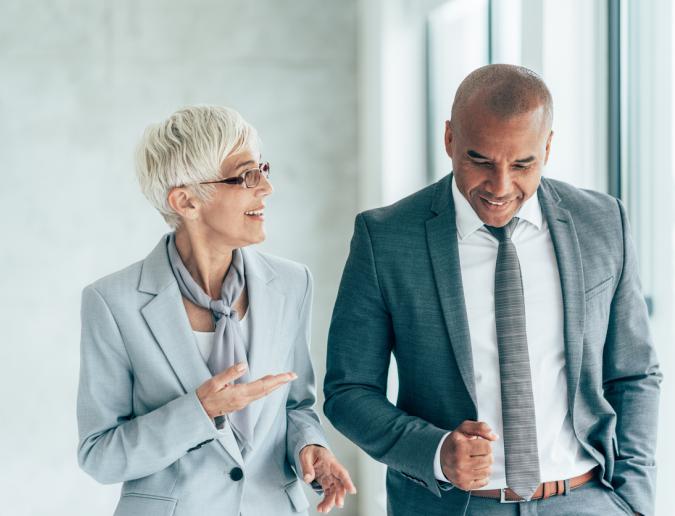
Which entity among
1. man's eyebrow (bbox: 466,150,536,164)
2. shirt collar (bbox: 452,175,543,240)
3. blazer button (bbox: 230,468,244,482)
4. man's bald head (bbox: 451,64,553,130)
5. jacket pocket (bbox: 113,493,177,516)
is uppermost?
man's bald head (bbox: 451,64,553,130)

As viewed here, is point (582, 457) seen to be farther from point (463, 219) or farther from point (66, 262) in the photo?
point (66, 262)

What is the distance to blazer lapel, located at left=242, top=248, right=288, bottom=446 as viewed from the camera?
1.84m

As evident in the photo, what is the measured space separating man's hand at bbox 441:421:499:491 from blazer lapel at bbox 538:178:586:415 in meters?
0.25

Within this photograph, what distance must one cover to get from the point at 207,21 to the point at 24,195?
46.5 inches

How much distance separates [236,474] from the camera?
1.80m

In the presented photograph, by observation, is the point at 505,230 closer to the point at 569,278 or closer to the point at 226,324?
the point at 569,278

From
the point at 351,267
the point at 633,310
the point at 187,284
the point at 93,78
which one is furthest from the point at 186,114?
the point at 93,78

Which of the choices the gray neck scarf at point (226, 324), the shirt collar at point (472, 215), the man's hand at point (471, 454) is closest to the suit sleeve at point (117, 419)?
the gray neck scarf at point (226, 324)

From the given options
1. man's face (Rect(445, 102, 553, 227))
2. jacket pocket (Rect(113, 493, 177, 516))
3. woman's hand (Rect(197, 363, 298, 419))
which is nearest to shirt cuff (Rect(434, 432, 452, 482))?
woman's hand (Rect(197, 363, 298, 419))

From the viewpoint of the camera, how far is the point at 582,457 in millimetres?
1663

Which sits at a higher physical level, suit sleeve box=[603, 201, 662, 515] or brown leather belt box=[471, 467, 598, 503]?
suit sleeve box=[603, 201, 662, 515]

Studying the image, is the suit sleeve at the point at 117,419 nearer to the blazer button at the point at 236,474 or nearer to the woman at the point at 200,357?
the woman at the point at 200,357

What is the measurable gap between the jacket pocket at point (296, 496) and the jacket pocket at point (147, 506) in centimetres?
26

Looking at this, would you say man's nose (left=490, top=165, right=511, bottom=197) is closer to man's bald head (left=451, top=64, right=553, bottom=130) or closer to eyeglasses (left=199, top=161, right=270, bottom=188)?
man's bald head (left=451, top=64, right=553, bottom=130)
